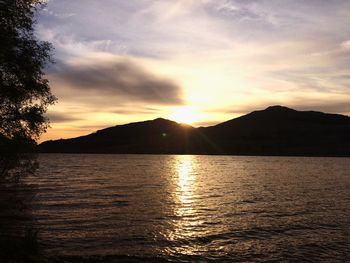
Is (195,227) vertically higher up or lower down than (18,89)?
lower down

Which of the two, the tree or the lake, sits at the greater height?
the tree

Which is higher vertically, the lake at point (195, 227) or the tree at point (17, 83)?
the tree at point (17, 83)

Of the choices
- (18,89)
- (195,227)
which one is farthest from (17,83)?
(195,227)

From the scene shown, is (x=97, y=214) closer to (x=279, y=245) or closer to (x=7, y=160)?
(x=7, y=160)

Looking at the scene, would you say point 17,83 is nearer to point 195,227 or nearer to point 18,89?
point 18,89

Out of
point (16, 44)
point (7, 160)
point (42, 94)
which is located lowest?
point (7, 160)

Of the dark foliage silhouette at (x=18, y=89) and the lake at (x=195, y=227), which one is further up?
the dark foliage silhouette at (x=18, y=89)

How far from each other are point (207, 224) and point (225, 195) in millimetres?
A: 26733

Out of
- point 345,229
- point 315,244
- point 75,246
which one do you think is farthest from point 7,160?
point 345,229

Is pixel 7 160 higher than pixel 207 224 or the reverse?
higher

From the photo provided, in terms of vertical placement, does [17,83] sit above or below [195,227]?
above

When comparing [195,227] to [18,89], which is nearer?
[18,89]

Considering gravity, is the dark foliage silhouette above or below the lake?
above

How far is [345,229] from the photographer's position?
36.8m
